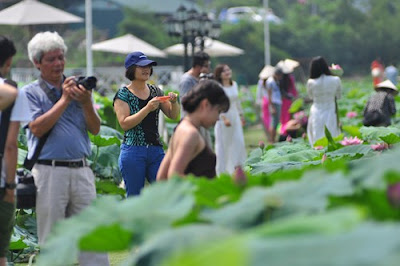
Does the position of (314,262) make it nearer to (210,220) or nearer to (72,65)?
(210,220)

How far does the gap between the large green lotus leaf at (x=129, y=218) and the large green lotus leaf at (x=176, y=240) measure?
205mm

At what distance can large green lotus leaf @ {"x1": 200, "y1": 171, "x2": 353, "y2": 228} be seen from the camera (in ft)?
11.2

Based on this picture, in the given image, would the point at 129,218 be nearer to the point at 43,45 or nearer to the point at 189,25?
→ the point at 43,45

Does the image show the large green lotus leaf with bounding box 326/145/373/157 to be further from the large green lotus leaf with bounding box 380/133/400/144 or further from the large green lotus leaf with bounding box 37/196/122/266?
the large green lotus leaf with bounding box 37/196/122/266

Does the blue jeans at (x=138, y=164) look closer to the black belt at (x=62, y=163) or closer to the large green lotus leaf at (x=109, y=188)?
the black belt at (x=62, y=163)

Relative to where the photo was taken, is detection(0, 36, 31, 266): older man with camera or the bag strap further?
the bag strap

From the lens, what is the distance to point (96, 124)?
5980mm

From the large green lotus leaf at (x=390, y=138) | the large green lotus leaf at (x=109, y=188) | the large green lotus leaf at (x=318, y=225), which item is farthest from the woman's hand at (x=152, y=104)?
the large green lotus leaf at (x=318, y=225)

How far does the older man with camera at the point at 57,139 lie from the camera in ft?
19.2

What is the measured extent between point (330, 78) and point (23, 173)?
20.3ft

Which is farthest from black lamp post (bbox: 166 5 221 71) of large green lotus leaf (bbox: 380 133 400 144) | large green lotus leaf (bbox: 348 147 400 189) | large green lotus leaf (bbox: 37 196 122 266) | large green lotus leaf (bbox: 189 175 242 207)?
large green lotus leaf (bbox: 348 147 400 189)

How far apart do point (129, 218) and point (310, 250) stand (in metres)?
1.01

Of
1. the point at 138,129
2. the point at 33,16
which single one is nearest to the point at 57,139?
the point at 138,129

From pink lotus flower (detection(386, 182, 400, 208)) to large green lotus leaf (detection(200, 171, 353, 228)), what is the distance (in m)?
0.21
